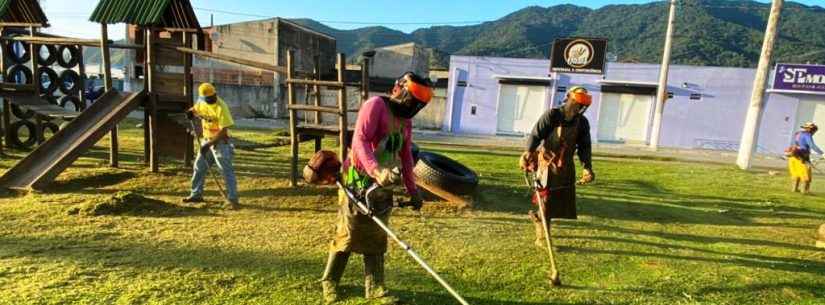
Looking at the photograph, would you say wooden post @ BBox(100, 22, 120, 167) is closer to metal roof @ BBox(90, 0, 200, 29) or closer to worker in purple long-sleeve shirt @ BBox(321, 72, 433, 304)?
metal roof @ BBox(90, 0, 200, 29)

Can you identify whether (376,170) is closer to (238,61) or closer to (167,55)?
(238,61)

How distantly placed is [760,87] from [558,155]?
43.3 ft

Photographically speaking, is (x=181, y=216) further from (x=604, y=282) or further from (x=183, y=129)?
(x=604, y=282)

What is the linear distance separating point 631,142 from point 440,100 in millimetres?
10061

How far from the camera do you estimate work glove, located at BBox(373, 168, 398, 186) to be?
134 inches

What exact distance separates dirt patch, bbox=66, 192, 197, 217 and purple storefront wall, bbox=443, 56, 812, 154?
1951 centimetres

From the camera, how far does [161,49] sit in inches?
360

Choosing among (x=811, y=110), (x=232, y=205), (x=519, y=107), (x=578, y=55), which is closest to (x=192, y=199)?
(x=232, y=205)

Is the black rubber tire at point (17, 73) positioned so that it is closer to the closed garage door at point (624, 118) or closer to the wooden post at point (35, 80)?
Result: the wooden post at point (35, 80)

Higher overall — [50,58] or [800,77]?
[800,77]

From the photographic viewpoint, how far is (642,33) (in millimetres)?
94312

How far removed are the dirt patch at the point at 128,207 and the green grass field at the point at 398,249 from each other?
0.04m

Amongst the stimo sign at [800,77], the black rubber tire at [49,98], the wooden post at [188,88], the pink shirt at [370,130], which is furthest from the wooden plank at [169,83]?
the stimo sign at [800,77]

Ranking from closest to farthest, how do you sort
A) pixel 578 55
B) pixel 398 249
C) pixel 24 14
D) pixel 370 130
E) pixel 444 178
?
pixel 370 130 → pixel 398 249 → pixel 444 178 → pixel 24 14 → pixel 578 55
